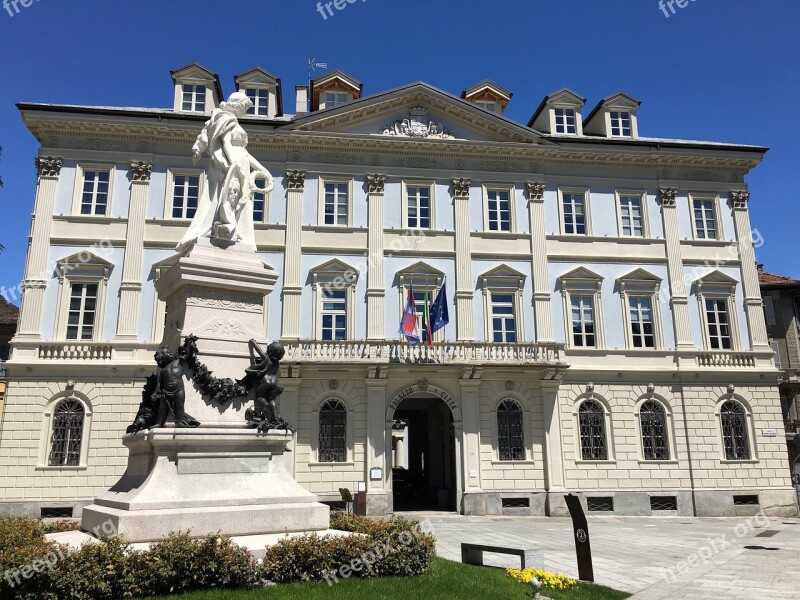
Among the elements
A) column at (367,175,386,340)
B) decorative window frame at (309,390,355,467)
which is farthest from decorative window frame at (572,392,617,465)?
decorative window frame at (309,390,355,467)

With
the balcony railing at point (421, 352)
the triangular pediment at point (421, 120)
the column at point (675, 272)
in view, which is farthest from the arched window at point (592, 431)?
Result: the triangular pediment at point (421, 120)

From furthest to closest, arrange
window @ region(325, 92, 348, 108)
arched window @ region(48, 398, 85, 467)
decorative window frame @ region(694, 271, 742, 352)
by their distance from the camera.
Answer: window @ region(325, 92, 348, 108) → decorative window frame @ region(694, 271, 742, 352) → arched window @ region(48, 398, 85, 467)

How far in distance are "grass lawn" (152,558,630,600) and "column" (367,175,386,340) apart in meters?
16.6

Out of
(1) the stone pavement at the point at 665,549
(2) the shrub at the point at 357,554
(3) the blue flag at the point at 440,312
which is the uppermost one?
(3) the blue flag at the point at 440,312

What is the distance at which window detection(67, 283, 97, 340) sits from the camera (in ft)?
83.0

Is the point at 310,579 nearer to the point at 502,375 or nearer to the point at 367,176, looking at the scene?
the point at 502,375

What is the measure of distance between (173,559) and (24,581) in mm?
1497

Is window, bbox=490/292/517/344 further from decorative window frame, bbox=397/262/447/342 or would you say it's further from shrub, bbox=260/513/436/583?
shrub, bbox=260/513/436/583

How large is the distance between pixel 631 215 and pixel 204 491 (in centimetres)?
2558

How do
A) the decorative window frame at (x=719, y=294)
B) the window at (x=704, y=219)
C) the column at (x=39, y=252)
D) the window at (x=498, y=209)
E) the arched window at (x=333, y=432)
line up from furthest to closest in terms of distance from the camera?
the window at (x=704, y=219)
the window at (x=498, y=209)
the decorative window frame at (x=719, y=294)
the arched window at (x=333, y=432)
the column at (x=39, y=252)

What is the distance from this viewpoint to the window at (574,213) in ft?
96.3

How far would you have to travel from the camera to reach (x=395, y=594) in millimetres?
8039

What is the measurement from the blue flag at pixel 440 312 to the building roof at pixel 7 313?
2811 centimetres

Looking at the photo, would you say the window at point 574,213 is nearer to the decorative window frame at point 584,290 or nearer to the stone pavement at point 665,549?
the decorative window frame at point 584,290
